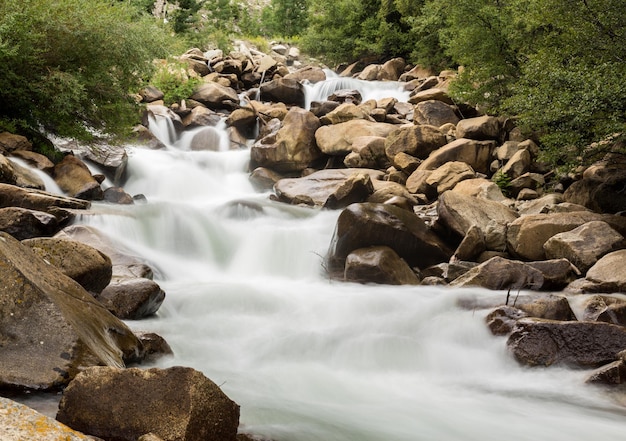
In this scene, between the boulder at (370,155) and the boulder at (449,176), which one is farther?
the boulder at (370,155)

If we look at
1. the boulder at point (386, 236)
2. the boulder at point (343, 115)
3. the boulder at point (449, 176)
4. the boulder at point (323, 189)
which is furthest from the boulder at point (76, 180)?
the boulder at point (449, 176)

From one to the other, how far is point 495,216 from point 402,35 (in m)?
20.9

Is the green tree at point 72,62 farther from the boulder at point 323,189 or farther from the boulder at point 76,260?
the boulder at point 76,260

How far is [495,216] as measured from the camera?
10.9 meters

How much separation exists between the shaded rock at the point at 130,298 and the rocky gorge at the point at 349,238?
0.02 metres

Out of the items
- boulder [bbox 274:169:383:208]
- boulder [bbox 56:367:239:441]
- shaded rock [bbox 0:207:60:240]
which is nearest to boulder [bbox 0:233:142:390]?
boulder [bbox 56:367:239:441]

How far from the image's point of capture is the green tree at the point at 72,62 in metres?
11.6

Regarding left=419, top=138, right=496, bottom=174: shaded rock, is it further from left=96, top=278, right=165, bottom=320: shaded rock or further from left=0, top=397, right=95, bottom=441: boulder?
left=0, top=397, right=95, bottom=441: boulder

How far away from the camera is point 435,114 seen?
59.2 feet

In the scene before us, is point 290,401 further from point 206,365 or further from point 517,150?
point 517,150

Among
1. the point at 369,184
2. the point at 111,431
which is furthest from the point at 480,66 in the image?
the point at 111,431

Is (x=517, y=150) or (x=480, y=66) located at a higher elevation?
(x=480, y=66)

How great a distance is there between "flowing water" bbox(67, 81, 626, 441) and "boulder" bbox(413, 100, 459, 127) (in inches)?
309

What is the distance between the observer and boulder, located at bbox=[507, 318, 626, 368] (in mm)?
5961
